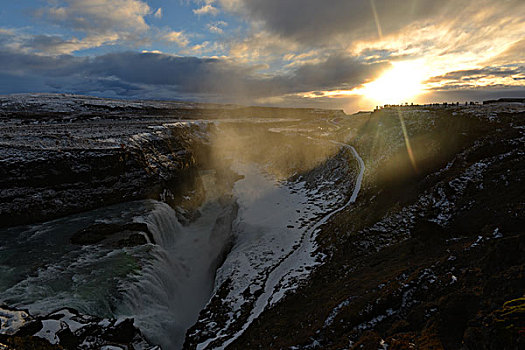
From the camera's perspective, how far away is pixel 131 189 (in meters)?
40.8

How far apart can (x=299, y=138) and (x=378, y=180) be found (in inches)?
1775

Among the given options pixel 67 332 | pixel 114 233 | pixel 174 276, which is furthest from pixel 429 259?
pixel 114 233

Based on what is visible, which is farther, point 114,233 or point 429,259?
point 114,233

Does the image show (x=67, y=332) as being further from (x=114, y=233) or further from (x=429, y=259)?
(x=429, y=259)

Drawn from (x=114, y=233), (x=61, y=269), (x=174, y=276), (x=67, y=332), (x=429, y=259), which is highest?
(x=429, y=259)

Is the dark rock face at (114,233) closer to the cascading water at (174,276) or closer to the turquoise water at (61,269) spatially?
the turquoise water at (61,269)

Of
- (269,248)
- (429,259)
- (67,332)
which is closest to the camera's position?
(67,332)

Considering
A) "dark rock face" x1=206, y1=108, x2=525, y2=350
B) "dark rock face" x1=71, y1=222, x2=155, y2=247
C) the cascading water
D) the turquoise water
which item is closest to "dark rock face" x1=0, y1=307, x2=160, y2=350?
the turquoise water

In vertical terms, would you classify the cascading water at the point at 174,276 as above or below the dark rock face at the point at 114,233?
below

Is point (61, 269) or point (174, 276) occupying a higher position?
point (61, 269)

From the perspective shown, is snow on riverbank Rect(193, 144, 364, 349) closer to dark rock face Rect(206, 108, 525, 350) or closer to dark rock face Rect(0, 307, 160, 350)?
dark rock face Rect(206, 108, 525, 350)

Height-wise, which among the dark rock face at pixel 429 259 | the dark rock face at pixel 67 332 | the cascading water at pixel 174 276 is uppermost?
the dark rock face at pixel 429 259

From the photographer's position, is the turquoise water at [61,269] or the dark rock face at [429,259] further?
the turquoise water at [61,269]

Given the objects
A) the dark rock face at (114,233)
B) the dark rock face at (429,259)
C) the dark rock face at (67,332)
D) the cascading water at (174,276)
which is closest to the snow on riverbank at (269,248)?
the dark rock face at (429,259)
